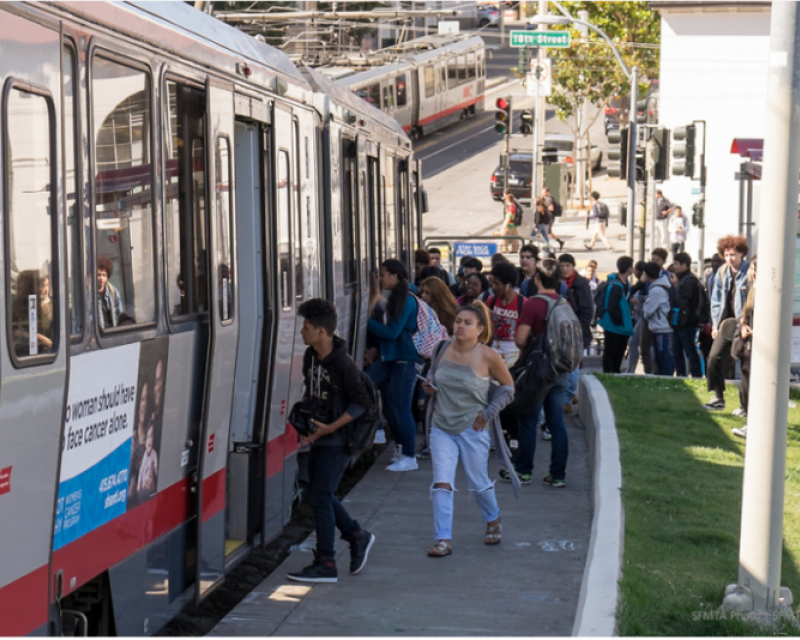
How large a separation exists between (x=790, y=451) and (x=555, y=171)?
94.3 feet

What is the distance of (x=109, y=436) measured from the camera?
491 cm

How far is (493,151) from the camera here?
5144cm

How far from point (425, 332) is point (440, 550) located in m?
2.73

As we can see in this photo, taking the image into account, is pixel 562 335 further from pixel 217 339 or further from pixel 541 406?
pixel 217 339

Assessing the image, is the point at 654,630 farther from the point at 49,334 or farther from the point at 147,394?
the point at 49,334

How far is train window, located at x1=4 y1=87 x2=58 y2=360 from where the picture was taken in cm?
410

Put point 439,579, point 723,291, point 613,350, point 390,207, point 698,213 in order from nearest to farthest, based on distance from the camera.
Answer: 1. point 439,579
2. point 723,291
3. point 390,207
4. point 613,350
5. point 698,213

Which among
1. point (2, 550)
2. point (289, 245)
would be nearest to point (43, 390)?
point (2, 550)

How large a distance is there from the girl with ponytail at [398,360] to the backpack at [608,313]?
545 centimetres

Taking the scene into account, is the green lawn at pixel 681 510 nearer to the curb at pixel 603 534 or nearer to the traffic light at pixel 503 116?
the curb at pixel 603 534

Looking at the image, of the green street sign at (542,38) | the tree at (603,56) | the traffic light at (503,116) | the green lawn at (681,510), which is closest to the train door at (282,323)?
the green lawn at (681,510)

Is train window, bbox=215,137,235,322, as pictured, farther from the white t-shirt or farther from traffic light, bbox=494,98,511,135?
the white t-shirt

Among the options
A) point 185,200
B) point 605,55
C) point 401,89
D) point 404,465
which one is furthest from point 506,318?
point 605,55

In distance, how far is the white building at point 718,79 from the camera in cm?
3272
